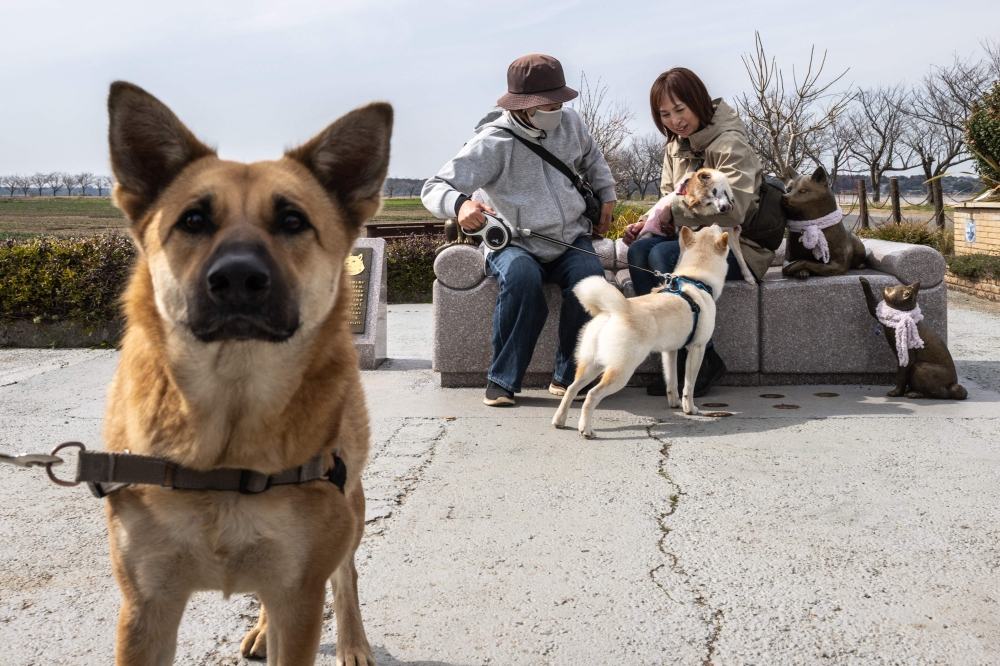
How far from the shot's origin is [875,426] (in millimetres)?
4832

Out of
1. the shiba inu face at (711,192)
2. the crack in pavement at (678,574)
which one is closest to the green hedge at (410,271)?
the shiba inu face at (711,192)

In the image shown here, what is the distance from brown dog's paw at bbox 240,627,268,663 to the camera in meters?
2.33

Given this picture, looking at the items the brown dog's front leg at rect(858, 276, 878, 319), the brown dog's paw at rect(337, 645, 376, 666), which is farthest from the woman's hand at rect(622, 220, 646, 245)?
the brown dog's paw at rect(337, 645, 376, 666)

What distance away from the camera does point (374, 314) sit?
694cm

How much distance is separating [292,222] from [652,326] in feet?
10.9

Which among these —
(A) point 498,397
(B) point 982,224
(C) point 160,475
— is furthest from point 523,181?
(B) point 982,224

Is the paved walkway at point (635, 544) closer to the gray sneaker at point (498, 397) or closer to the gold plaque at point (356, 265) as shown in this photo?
the gray sneaker at point (498, 397)

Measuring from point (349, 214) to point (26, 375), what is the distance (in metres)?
5.74

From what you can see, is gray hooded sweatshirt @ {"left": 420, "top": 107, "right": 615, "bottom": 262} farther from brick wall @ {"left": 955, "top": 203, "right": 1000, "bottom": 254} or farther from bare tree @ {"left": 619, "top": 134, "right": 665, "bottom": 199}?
bare tree @ {"left": 619, "top": 134, "right": 665, "bottom": 199}

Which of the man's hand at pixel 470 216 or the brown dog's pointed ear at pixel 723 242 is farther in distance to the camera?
the brown dog's pointed ear at pixel 723 242

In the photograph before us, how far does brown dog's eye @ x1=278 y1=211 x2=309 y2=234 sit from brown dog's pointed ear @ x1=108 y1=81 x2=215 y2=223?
13.1 inches

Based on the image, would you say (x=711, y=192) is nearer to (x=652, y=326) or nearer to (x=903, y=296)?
(x=652, y=326)

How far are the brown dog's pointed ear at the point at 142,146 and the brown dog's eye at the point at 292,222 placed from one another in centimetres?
33

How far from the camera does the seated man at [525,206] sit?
5.52 metres
